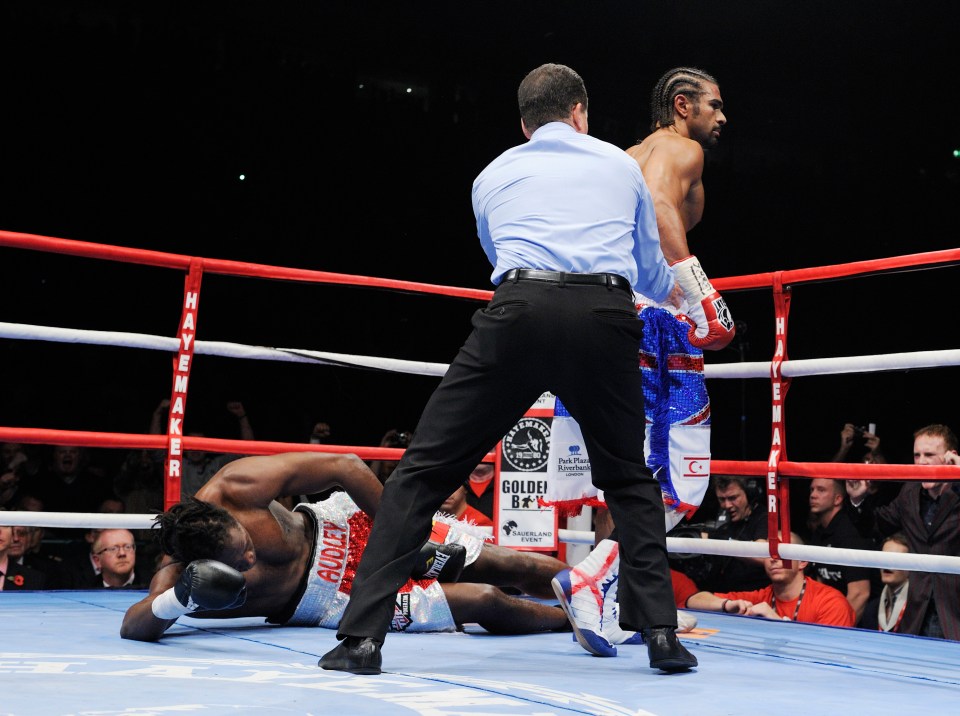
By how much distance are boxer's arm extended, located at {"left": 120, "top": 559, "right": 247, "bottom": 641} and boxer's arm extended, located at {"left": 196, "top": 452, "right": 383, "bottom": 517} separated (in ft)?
0.87

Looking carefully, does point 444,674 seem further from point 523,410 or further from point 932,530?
point 932,530

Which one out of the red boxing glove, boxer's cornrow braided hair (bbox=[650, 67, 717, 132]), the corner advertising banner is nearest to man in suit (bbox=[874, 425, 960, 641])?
the corner advertising banner

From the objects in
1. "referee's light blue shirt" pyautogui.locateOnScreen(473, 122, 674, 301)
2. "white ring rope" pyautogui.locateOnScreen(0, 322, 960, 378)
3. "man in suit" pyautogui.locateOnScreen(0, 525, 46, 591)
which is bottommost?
"man in suit" pyautogui.locateOnScreen(0, 525, 46, 591)

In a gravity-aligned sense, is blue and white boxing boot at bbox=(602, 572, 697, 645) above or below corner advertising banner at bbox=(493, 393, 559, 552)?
below

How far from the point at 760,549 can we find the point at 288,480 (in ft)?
3.81

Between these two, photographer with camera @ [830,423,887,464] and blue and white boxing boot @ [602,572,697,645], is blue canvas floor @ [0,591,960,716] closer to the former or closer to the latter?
blue and white boxing boot @ [602,572,697,645]

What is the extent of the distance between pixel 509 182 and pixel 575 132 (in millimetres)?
169

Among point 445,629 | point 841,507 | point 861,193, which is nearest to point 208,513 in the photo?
point 445,629

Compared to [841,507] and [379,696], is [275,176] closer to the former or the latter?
[841,507]

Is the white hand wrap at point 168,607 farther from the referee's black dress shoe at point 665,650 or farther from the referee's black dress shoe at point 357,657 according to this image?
the referee's black dress shoe at point 665,650

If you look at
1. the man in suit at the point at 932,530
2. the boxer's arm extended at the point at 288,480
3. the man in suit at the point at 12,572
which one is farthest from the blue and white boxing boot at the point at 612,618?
the man in suit at the point at 12,572

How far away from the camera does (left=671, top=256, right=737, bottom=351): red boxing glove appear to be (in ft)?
7.50

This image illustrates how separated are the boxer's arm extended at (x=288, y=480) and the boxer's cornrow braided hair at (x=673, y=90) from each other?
1.09 m

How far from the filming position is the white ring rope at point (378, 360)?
244cm
